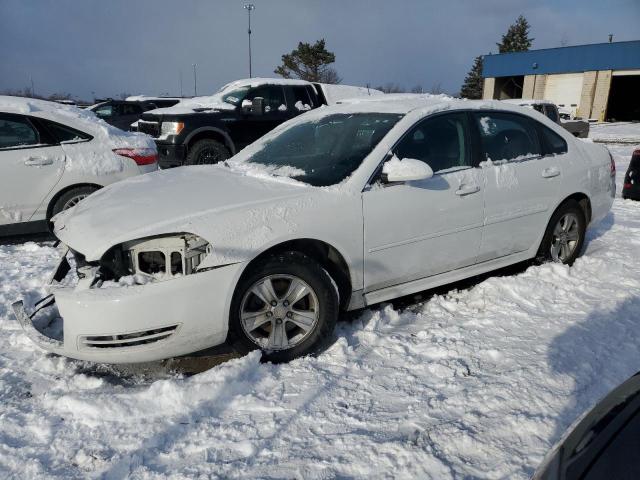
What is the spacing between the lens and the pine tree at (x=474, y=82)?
199ft

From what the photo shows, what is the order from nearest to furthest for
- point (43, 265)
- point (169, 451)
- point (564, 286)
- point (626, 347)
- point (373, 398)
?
point (169, 451) < point (373, 398) < point (626, 347) < point (564, 286) < point (43, 265)

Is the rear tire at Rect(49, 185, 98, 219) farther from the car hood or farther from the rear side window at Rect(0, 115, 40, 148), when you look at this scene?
the car hood

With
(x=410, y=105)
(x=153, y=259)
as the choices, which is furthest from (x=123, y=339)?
(x=410, y=105)

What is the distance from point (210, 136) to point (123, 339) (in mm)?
7417

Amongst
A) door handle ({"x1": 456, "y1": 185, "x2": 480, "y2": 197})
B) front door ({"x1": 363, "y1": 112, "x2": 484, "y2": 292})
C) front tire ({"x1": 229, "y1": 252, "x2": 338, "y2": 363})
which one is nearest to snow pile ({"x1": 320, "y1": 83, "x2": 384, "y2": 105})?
front door ({"x1": 363, "y1": 112, "x2": 484, "y2": 292})

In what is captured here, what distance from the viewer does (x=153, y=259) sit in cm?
297

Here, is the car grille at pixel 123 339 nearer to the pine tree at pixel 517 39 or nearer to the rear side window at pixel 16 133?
the rear side window at pixel 16 133

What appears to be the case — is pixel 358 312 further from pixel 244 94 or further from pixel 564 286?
pixel 244 94

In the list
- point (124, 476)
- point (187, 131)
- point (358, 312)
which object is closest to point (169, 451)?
point (124, 476)

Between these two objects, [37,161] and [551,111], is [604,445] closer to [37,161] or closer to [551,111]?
[37,161]

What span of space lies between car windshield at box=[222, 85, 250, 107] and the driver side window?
6725 mm

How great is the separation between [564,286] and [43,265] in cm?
469

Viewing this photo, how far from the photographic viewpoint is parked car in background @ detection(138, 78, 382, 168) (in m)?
9.45

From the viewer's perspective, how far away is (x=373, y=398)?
9.55 feet
